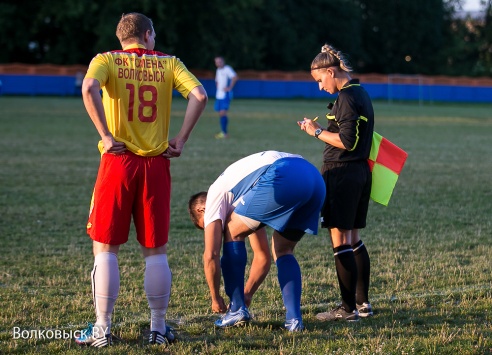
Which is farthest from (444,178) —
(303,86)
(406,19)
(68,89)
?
(406,19)

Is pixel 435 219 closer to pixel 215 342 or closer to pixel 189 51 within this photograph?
pixel 215 342

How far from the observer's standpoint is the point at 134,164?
4.64m

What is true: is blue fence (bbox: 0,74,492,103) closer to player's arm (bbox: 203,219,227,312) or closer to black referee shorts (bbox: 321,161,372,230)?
black referee shorts (bbox: 321,161,372,230)

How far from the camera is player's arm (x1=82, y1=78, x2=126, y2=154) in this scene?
4.45 meters

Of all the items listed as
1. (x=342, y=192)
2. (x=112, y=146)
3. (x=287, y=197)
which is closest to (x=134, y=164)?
(x=112, y=146)

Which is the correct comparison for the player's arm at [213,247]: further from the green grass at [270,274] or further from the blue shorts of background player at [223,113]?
the blue shorts of background player at [223,113]

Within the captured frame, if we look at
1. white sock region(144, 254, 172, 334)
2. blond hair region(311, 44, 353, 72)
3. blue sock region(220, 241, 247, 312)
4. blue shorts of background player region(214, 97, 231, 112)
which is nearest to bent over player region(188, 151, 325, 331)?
blue sock region(220, 241, 247, 312)

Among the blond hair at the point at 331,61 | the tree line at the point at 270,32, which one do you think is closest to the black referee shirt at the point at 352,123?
the blond hair at the point at 331,61

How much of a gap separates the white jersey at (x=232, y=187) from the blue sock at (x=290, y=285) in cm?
46

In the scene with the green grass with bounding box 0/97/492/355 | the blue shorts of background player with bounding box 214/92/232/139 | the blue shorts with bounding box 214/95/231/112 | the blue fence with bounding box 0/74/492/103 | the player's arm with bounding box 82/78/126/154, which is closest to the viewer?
the player's arm with bounding box 82/78/126/154

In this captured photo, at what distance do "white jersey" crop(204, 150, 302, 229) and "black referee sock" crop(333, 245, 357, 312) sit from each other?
2.69 ft

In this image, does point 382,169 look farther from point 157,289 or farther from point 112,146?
point 112,146

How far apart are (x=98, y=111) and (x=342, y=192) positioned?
66.7 inches

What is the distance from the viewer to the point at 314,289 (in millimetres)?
6207
